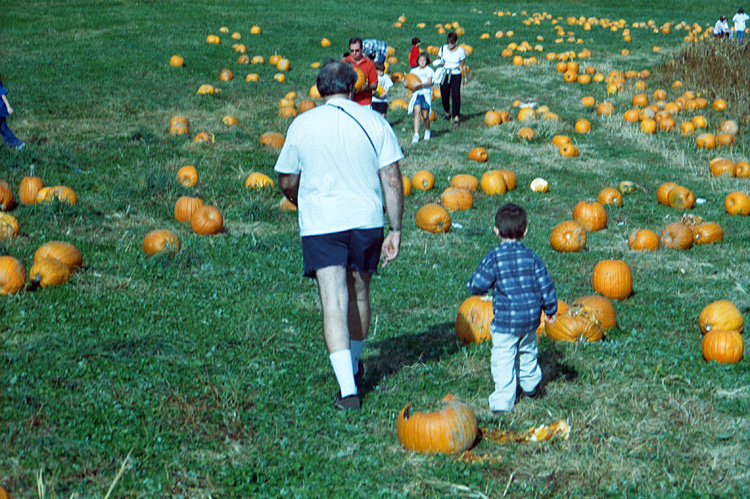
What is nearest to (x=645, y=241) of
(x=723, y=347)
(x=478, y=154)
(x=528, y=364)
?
(x=723, y=347)

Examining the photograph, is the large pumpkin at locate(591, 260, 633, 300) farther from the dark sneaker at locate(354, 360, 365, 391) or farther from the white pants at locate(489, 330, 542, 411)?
the dark sneaker at locate(354, 360, 365, 391)

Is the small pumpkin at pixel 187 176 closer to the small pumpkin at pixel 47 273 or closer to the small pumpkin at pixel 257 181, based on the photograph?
the small pumpkin at pixel 257 181

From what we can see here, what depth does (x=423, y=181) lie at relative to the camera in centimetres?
1180

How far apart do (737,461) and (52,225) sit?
24.1 feet

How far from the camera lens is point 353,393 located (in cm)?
504

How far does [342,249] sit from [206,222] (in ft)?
15.0

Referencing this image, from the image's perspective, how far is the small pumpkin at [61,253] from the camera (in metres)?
7.20

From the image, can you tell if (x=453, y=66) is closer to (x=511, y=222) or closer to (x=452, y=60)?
(x=452, y=60)

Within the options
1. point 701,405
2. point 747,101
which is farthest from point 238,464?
point 747,101

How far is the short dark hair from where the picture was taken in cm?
498

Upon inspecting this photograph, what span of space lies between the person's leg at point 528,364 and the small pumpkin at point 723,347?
5.48 feet

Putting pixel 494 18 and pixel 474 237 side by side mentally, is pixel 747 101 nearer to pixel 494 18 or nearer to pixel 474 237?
pixel 474 237

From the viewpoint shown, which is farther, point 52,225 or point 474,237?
point 474,237

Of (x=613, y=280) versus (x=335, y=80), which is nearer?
(x=335, y=80)
